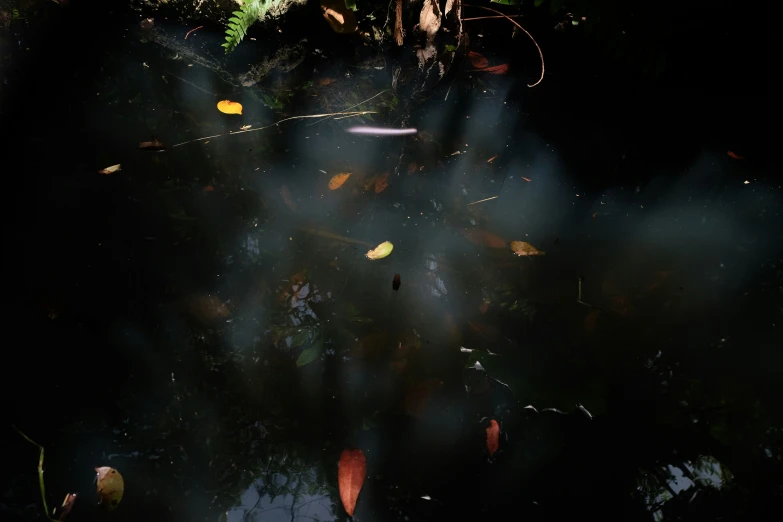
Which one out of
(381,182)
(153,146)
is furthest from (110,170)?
(381,182)

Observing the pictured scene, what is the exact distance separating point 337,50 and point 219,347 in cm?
199

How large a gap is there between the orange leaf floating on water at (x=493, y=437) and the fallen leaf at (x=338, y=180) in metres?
1.13

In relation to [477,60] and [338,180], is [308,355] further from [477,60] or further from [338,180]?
[477,60]

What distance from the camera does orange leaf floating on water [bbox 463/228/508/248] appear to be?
1.74 metres

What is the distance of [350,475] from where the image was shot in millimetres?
1187

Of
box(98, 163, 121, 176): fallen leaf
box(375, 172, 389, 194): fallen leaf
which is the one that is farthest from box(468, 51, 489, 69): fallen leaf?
box(98, 163, 121, 176): fallen leaf

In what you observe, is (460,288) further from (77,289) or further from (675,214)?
(77,289)

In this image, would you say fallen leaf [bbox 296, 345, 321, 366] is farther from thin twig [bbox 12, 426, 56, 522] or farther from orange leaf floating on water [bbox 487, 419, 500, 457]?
thin twig [bbox 12, 426, 56, 522]

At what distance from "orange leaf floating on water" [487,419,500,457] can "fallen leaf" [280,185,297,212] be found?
1.10 metres

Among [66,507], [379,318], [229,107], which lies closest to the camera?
[66,507]

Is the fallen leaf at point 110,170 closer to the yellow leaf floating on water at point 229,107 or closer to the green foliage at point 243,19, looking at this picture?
the yellow leaf floating on water at point 229,107

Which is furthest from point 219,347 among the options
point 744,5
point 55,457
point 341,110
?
point 744,5

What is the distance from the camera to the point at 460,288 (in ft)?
5.24

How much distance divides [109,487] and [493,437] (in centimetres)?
106
